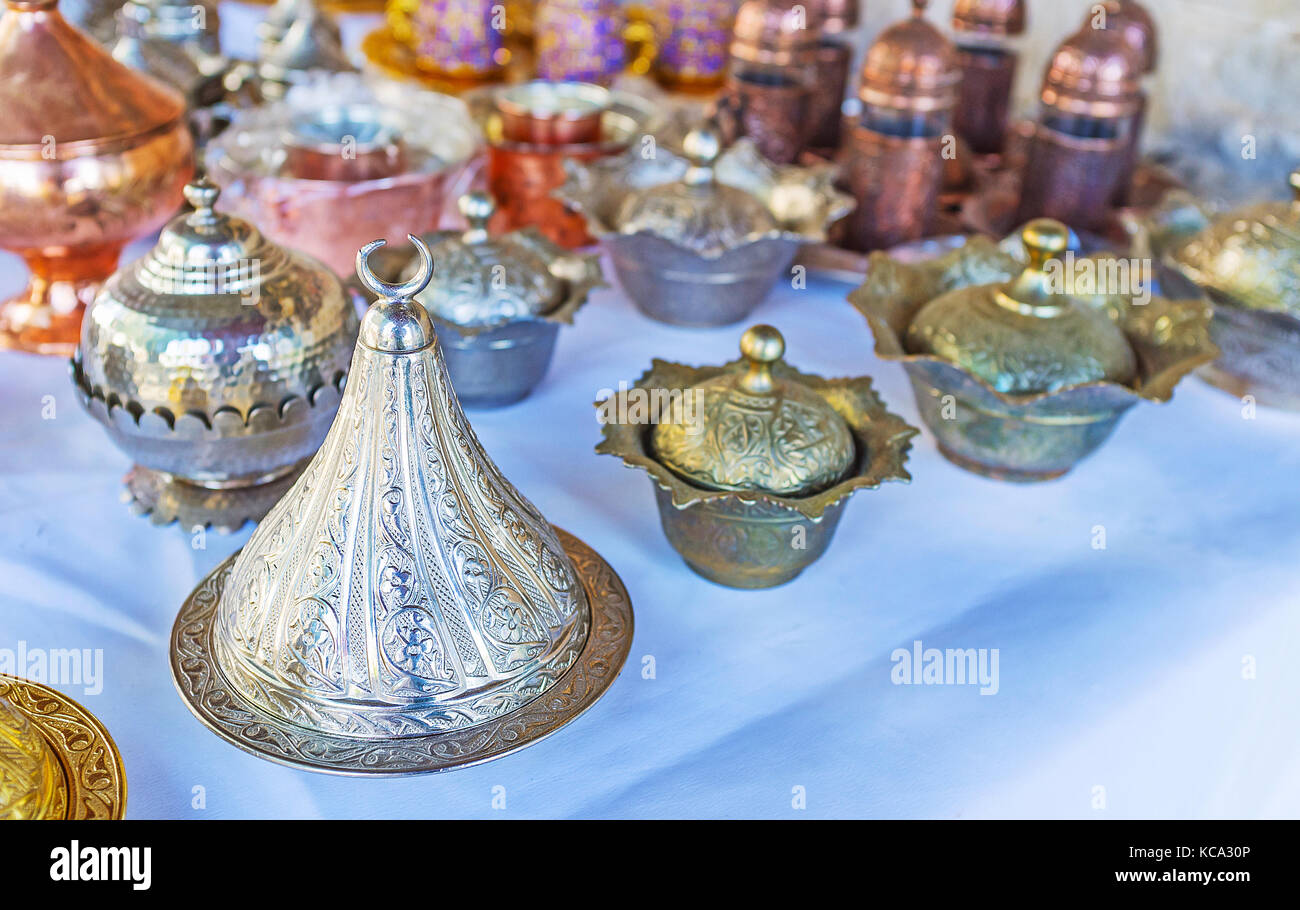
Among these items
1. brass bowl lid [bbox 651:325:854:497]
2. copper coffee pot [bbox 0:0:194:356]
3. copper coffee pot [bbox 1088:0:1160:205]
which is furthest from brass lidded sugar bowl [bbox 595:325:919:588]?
copper coffee pot [bbox 1088:0:1160:205]

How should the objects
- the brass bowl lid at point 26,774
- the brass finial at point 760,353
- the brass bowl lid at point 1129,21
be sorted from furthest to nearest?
the brass bowl lid at point 1129,21 → the brass finial at point 760,353 → the brass bowl lid at point 26,774

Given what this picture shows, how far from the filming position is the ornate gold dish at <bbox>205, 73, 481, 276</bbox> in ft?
3.80

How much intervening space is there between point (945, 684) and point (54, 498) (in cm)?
68

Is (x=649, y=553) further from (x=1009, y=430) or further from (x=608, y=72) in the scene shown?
(x=608, y=72)

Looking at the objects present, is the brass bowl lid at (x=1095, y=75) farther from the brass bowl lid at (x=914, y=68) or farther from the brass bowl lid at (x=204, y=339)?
the brass bowl lid at (x=204, y=339)

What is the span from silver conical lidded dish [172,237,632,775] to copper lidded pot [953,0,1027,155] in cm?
118

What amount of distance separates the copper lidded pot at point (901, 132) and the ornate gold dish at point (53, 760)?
0.96m

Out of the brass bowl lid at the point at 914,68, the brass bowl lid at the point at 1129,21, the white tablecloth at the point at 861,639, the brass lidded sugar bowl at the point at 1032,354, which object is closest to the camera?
the white tablecloth at the point at 861,639

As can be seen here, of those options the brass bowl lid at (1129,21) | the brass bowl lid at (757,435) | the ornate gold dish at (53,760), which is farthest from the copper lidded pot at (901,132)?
the ornate gold dish at (53,760)

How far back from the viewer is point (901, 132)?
131 cm

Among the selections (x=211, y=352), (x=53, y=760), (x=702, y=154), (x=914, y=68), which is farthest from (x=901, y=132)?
(x=53, y=760)

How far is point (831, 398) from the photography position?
0.92 m

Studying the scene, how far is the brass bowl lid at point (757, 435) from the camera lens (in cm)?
81
